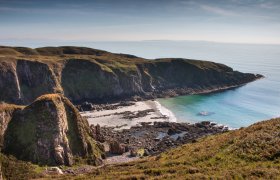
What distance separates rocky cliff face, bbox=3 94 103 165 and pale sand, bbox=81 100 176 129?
42035mm

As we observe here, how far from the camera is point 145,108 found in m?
158

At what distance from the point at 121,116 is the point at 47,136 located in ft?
216

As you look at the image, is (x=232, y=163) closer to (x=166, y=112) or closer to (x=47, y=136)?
(x=47, y=136)

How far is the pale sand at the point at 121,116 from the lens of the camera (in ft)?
423

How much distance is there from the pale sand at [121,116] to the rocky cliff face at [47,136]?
4203 centimetres

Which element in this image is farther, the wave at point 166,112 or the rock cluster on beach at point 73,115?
the wave at point 166,112

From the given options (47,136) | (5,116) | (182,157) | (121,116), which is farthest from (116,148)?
(121,116)

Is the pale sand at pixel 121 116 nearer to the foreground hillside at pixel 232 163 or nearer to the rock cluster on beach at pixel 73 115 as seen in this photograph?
the rock cluster on beach at pixel 73 115

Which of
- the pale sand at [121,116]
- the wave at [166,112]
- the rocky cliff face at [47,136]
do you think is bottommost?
the pale sand at [121,116]

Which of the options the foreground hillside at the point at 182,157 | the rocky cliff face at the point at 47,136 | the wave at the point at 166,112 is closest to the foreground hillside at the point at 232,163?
the foreground hillside at the point at 182,157

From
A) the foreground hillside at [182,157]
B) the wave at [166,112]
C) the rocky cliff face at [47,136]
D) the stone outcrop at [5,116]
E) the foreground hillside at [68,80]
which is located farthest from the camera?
the foreground hillside at [68,80]

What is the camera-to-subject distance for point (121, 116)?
140 m

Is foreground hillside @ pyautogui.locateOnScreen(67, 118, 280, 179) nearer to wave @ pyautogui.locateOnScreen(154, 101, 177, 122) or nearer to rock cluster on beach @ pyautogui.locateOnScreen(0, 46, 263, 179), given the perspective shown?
rock cluster on beach @ pyautogui.locateOnScreen(0, 46, 263, 179)

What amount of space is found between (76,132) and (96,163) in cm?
947
